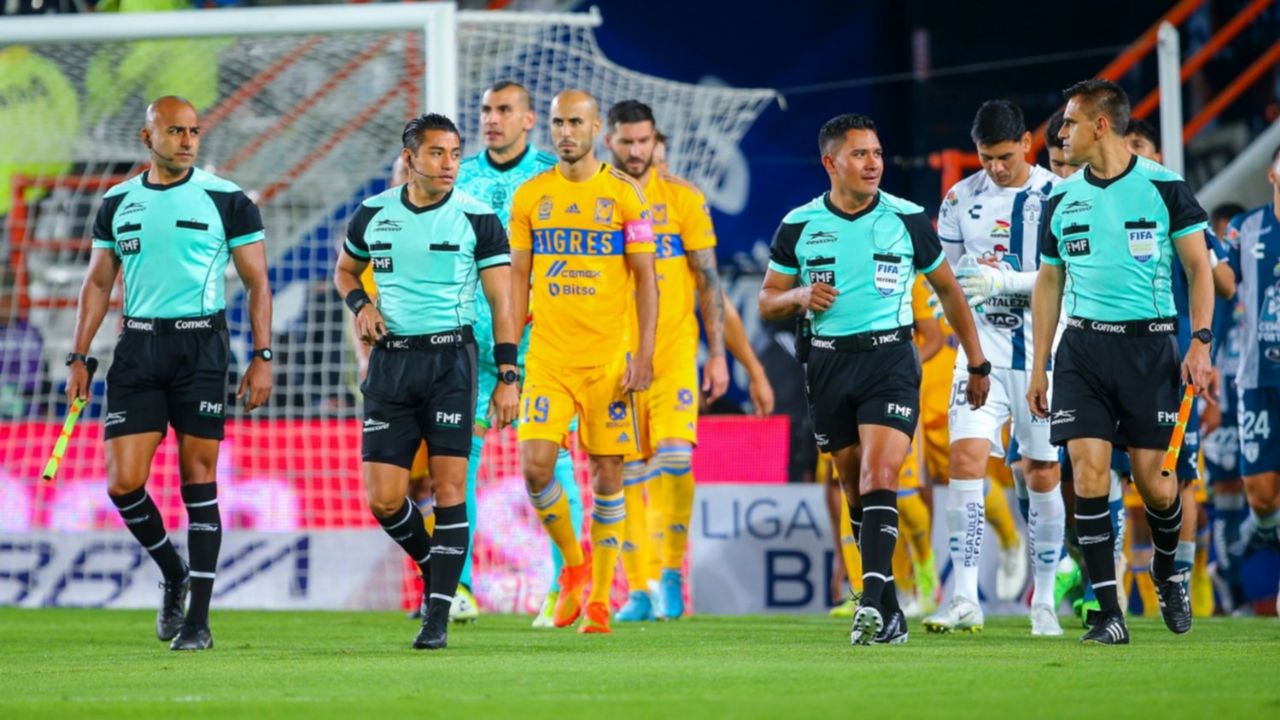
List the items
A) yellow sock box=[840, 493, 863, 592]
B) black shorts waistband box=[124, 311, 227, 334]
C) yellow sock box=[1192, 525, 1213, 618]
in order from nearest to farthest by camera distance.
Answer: black shorts waistband box=[124, 311, 227, 334], yellow sock box=[840, 493, 863, 592], yellow sock box=[1192, 525, 1213, 618]

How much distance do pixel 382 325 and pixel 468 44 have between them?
658 centimetres

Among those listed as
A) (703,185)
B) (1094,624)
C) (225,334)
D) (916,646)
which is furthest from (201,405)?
(703,185)

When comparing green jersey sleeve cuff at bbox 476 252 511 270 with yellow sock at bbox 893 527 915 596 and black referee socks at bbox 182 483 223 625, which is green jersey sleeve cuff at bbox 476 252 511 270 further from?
yellow sock at bbox 893 527 915 596

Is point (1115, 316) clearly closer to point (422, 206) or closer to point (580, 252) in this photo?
point (580, 252)

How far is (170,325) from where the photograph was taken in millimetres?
8289

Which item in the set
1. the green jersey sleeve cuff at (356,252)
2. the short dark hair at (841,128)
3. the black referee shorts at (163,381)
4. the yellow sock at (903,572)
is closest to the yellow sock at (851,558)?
the yellow sock at (903,572)

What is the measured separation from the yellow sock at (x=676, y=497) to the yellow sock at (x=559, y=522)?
954 mm

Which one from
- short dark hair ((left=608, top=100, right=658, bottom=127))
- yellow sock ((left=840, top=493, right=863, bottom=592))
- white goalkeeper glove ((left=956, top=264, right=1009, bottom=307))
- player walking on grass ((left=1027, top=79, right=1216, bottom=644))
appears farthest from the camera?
short dark hair ((left=608, top=100, right=658, bottom=127))

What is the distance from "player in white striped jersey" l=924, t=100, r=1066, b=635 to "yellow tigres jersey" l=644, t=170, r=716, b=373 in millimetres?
1713

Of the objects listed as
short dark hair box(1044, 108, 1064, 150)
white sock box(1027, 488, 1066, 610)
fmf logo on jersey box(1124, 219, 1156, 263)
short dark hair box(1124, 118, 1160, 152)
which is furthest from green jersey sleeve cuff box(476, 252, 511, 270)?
short dark hair box(1124, 118, 1160, 152)

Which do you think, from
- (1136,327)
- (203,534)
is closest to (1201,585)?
(1136,327)

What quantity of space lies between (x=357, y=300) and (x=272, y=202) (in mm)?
6390

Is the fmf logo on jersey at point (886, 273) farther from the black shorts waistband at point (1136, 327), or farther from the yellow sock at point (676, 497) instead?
the yellow sock at point (676, 497)

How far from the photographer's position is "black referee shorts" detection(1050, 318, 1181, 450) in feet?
25.8
